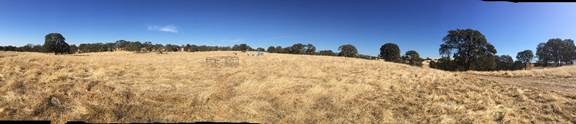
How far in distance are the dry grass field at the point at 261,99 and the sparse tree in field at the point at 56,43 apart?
5621cm

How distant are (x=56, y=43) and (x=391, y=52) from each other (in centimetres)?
7711

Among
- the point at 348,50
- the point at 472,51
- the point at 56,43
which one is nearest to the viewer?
the point at 472,51

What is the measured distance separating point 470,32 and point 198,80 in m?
52.6

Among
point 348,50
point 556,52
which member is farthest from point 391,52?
point 556,52

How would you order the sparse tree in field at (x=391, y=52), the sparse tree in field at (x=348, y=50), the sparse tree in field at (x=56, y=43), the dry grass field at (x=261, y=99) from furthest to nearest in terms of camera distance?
the sparse tree in field at (x=348, y=50)
the sparse tree in field at (x=391, y=52)
the sparse tree in field at (x=56, y=43)
the dry grass field at (x=261, y=99)

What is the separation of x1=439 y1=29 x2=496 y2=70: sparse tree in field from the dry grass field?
130 ft

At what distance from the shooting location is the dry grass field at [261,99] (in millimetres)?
13898

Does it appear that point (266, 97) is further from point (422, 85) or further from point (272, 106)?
point (422, 85)

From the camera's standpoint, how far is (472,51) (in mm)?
60156

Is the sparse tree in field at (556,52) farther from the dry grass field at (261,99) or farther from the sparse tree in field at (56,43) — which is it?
the sparse tree in field at (56,43)

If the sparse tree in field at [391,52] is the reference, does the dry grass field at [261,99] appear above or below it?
below

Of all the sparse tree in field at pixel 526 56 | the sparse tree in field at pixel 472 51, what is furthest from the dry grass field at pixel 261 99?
the sparse tree in field at pixel 526 56

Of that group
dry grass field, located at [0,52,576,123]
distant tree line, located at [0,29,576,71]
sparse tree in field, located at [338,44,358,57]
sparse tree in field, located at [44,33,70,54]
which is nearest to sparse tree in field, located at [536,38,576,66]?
distant tree line, located at [0,29,576,71]

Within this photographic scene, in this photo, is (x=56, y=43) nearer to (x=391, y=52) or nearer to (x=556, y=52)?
(x=391, y=52)
